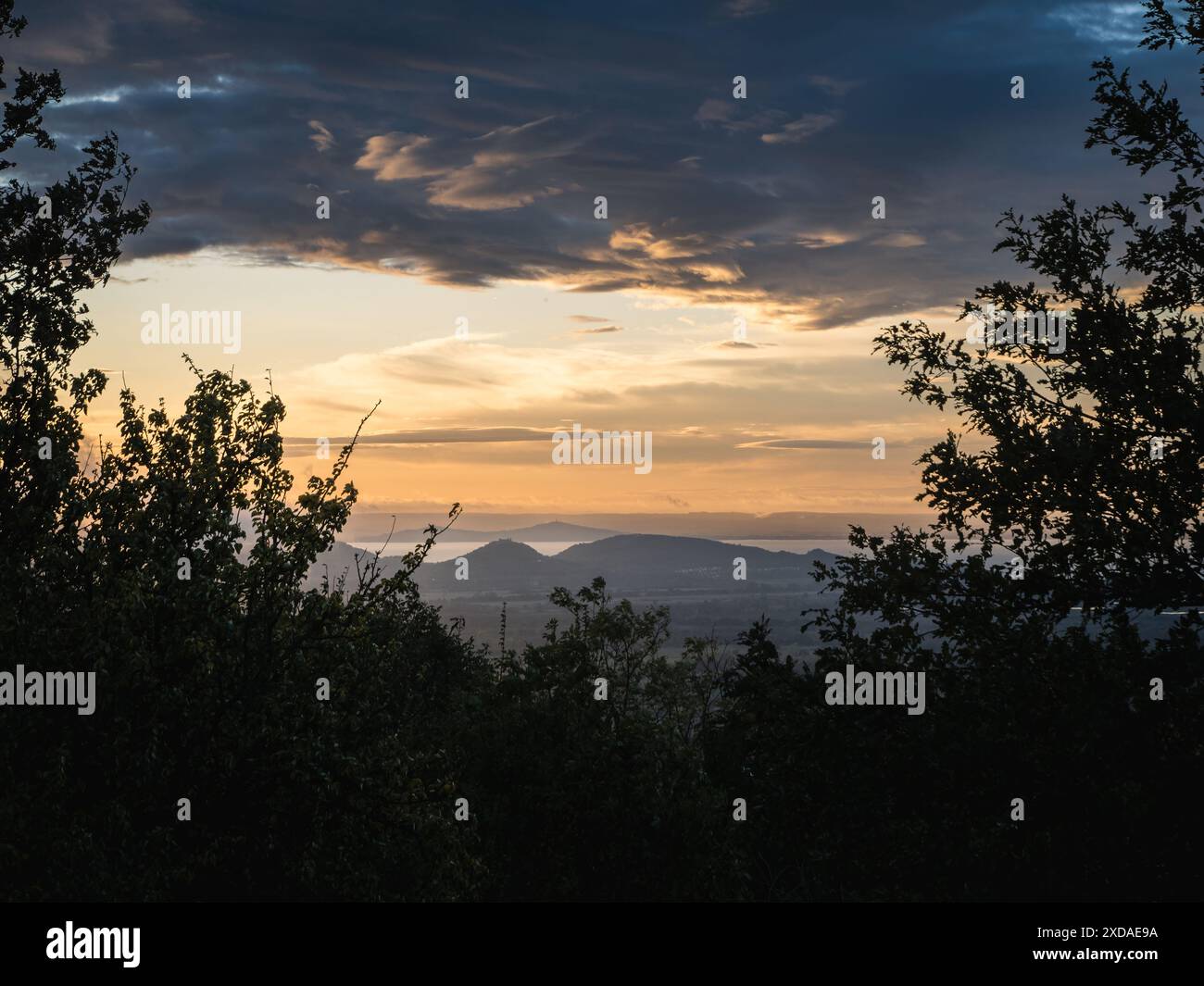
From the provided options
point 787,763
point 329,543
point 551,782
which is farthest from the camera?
point 551,782

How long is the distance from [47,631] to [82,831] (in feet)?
9.89

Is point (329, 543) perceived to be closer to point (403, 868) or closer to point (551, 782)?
point (403, 868)

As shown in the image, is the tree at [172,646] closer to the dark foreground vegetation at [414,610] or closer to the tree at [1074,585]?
the dark foreground vegetation at [414,610]

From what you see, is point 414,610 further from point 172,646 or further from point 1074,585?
point 1074,585

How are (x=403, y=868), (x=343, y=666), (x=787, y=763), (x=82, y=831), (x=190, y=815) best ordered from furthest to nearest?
(x=403, y=868), (x=787, y=763), (x=343, y=666), (x=190, y=815), (x=82, y=831)

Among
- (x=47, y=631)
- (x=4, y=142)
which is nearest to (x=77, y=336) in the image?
(x=4, y=142)

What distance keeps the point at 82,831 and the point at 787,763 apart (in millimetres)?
11979

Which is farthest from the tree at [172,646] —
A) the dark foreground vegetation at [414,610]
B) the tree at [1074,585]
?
the tree at [1074,585]

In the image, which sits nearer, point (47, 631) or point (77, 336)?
point (47, 631)

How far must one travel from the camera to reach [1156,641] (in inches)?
618

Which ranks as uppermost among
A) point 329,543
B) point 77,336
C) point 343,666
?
point 77,336

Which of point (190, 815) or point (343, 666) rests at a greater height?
point (343, 666)

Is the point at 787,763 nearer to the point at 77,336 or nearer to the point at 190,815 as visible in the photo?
the point at 190,815

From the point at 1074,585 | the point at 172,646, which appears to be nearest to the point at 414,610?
the point at 172,646
